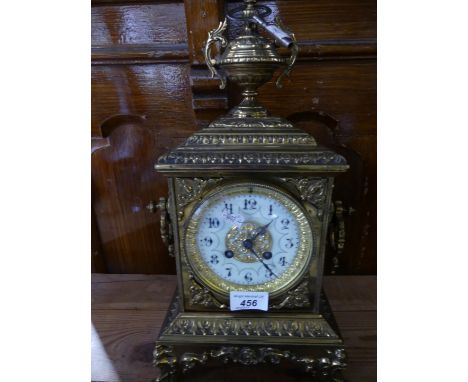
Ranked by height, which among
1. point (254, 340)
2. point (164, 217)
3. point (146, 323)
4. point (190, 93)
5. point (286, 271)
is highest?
point (190, 93)

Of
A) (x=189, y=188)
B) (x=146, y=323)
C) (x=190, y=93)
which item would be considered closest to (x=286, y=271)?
(x=189, y=188)

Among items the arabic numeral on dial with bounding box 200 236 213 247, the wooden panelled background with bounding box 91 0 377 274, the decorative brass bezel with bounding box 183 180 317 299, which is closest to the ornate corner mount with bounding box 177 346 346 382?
the decorative brass bezel with bounding box 183 180 317 299

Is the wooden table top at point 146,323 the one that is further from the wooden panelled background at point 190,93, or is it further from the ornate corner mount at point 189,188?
the ornate corner mount at point 189,188

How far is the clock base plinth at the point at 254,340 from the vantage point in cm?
82

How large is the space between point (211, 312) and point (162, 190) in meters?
0.46

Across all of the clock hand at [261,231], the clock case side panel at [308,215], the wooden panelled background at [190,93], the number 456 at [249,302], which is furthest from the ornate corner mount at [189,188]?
the wooden panelled background at [190,93]

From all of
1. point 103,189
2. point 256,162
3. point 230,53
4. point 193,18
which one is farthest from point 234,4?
point 103,189

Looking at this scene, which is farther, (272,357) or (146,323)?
(146,323)

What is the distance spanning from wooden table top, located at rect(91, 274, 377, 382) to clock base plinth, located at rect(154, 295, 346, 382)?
0.27 feet

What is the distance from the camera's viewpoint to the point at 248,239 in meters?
0.79

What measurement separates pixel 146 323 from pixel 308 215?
548 mm

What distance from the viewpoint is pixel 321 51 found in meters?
1.03

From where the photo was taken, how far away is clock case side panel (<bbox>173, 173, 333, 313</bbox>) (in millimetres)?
762

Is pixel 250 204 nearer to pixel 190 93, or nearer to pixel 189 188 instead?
pixel 189 188
